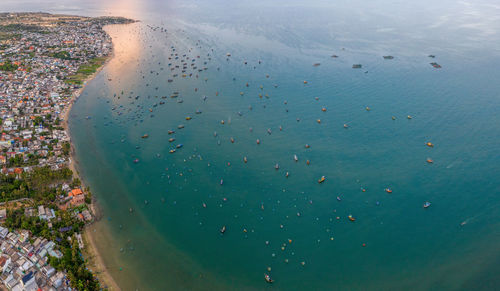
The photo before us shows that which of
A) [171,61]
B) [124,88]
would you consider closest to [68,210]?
[124,88]

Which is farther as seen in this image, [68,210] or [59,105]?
[59,105]

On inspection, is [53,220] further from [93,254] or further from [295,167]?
[295,167]

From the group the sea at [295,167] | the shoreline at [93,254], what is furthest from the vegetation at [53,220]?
the sea at [295,167]

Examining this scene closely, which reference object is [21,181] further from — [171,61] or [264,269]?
[171,61]

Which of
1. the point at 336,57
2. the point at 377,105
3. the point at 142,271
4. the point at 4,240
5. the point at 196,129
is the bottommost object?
the point at 142,271

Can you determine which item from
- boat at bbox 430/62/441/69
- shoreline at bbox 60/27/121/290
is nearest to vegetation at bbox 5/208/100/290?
shoreline at bbox 60/27/121/290

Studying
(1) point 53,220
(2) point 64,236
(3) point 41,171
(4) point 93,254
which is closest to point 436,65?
(4) point 93,254

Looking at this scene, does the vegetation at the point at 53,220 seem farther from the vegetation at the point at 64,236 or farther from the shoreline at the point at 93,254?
the shoreline at the point at 93,254

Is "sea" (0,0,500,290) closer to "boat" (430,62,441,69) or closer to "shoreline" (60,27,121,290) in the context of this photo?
"shoreline" (60,27,121,290)

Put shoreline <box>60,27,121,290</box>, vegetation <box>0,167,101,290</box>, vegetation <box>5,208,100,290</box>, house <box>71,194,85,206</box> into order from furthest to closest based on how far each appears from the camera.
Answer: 1. house <box>71,194,85,206</box>
2. shoreline <box>60,27,121,290</box>
3. vegetation <box>0,167,101,290</box>
4. vegetation <box>5,208,100,290</box>
